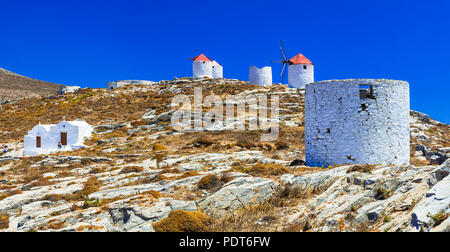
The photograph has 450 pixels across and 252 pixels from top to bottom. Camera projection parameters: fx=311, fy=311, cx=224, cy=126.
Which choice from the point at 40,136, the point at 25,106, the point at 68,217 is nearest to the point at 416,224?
the point at 68,217

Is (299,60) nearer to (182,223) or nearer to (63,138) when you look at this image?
(63,138)

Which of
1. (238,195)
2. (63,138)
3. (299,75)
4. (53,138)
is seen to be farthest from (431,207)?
(299,75)

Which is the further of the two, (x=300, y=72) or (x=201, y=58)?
(x=201, y=58)

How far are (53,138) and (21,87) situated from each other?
9642 cm

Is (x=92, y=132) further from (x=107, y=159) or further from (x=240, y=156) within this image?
(x=240, y=156)

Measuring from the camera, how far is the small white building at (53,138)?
3691 cm

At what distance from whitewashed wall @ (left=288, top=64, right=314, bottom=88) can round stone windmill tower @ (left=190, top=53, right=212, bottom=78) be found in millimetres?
23466

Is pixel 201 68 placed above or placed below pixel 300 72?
above

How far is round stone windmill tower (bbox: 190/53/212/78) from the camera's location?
74.4 m

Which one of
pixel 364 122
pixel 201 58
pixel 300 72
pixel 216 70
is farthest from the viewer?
pixel 216 70

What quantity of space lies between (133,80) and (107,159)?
197 ft

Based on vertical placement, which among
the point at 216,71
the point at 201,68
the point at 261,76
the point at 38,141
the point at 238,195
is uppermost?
the point at 201,68

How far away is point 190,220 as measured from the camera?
1002 centimetres

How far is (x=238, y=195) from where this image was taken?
475 inches
